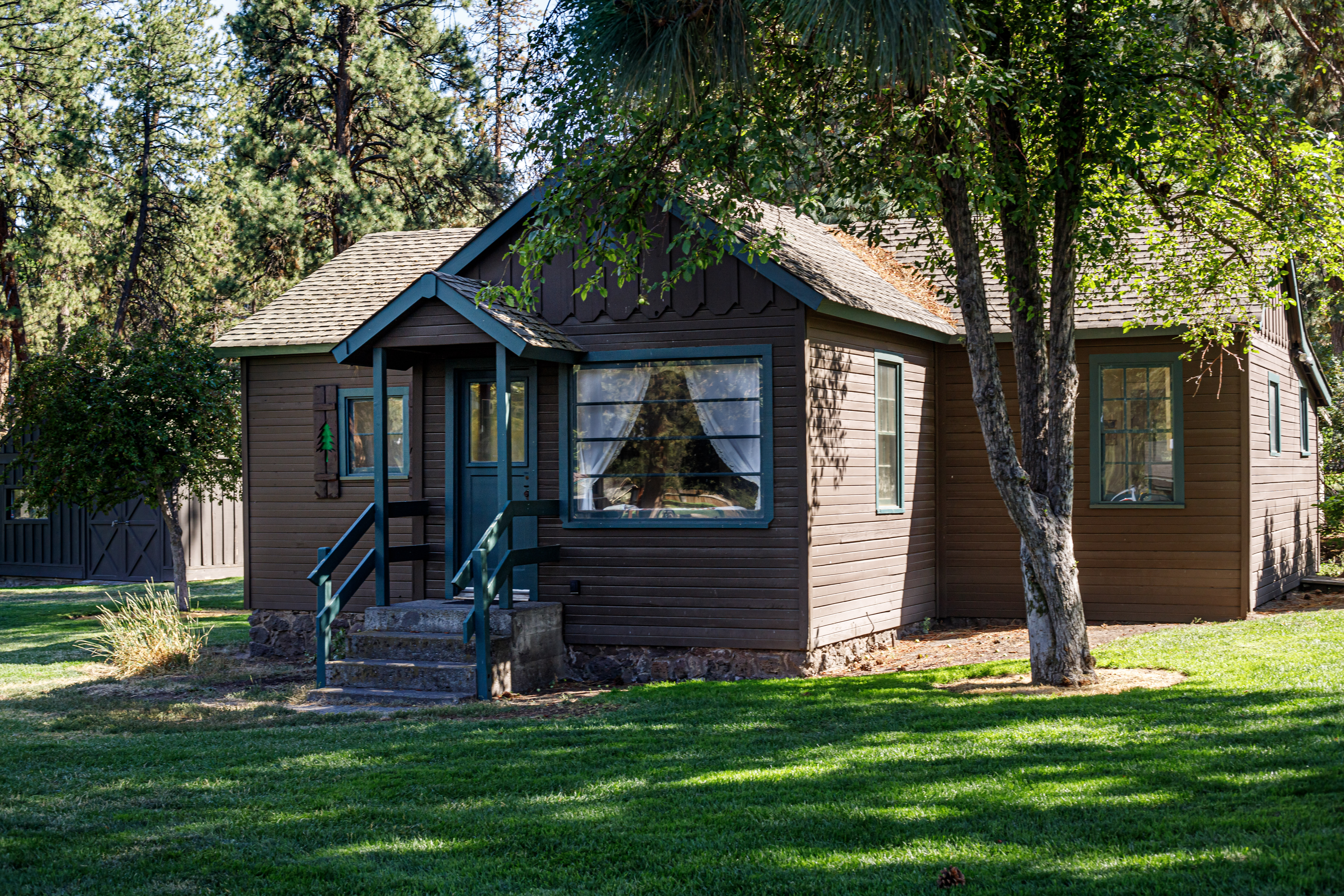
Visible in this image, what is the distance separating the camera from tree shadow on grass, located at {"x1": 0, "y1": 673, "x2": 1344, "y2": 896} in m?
4.71

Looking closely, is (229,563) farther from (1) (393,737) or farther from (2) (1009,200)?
(2) (1009,200)

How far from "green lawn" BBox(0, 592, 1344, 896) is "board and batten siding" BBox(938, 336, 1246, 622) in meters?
3.38

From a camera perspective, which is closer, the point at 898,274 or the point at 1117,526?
the point at 1117,526

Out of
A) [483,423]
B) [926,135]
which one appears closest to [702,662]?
[483,423]

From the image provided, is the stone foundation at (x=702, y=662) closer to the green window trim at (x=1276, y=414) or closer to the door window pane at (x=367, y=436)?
the door window pane at (x=367, y=436)

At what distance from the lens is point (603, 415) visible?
426 inches

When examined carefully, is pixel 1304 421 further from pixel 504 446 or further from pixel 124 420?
pixel 124 420

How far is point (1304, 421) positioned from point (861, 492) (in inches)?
361

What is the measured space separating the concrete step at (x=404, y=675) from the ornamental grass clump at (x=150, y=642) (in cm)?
248

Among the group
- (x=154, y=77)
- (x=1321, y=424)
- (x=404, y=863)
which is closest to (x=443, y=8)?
(x=154, y=77)

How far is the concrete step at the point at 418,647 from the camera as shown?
9.91m

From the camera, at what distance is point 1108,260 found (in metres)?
9.97

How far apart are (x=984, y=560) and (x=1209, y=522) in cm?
231

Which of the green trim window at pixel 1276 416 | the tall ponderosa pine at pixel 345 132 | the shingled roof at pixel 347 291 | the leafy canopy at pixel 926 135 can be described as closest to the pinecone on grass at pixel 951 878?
the leafy canopy at pixel 926 135
